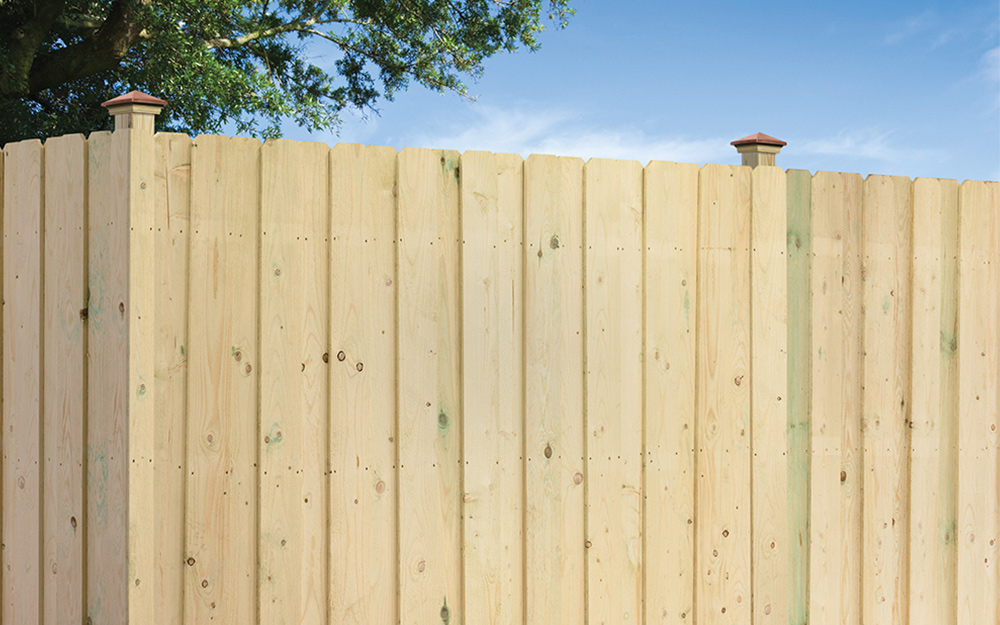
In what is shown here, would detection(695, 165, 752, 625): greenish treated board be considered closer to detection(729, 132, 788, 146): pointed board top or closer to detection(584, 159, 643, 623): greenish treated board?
detection(729, 132, 788, 146): pointed board top

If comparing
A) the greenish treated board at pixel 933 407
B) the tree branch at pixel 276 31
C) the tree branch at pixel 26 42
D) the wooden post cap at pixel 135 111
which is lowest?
the greenish treated board at pixel 933 407

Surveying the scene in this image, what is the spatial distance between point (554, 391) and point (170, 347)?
4.18ft

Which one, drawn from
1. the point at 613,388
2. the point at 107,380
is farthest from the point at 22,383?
the point at 613,388

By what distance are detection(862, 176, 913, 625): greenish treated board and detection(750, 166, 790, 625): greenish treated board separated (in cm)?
41

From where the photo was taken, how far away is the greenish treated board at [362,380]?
247cm

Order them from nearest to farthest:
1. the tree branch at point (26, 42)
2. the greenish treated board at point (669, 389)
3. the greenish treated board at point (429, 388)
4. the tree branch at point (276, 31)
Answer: the greenish treated board at point (429, 388) → the greenish treated board at point (669, 389) → the tree branch at point (26, 42) → the tree branch at point (276, 31)

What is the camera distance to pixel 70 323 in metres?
2.57

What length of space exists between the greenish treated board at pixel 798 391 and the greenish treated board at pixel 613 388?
0.68 meters

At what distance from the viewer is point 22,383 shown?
2.74 metres

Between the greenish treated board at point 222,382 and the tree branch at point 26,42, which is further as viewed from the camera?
the tree branch at point 26,42

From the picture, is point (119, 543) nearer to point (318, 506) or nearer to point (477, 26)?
point (318, 506)

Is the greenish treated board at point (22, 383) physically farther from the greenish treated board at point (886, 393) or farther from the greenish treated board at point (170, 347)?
the greenish treated board at point (886, 393)

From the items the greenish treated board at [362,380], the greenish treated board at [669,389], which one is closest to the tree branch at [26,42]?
the greenish treated board at [362,380]

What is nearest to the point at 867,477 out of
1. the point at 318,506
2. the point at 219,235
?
the point at 318,506
